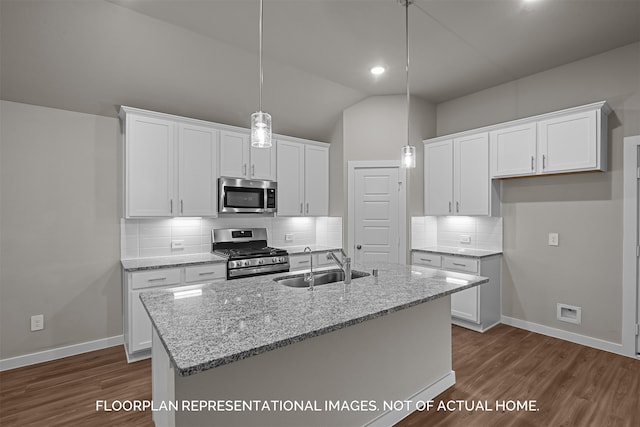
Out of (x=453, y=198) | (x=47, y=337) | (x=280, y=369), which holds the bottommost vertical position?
(x=47, y=337)

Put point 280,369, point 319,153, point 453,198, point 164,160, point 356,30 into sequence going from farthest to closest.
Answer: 1. point 319,153
2. point 453,198
3. point 164,160
4. point 356,30
5. point 280,369

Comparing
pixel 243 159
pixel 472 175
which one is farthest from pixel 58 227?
pixel 472 175

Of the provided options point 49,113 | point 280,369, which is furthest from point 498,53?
point 49,113

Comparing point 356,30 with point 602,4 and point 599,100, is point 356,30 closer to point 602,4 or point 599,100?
point 602,4

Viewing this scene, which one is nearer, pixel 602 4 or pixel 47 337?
pixel 602 4

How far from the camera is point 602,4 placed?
258 centimetres

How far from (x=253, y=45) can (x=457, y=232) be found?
3.47 m

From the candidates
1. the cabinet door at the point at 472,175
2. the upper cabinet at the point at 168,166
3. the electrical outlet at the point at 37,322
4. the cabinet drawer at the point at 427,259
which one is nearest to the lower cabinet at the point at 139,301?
the upper cabinet at the point at 168,166

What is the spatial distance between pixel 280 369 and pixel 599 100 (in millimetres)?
4003

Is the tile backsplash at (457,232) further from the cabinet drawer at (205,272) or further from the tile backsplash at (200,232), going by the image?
the cabinet drawer at (205,272)

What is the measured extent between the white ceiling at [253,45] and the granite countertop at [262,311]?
2.15 meters

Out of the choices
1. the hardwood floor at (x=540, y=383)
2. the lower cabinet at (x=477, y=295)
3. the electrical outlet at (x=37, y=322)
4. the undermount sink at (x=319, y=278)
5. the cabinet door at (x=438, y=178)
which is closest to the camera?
the hardwood floor at (x=540, y=383)

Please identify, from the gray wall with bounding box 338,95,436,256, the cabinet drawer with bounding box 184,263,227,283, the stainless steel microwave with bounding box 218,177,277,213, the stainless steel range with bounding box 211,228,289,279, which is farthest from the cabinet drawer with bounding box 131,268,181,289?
the gray wall with bounding box 338,95,436,256

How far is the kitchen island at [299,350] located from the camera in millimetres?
1392
